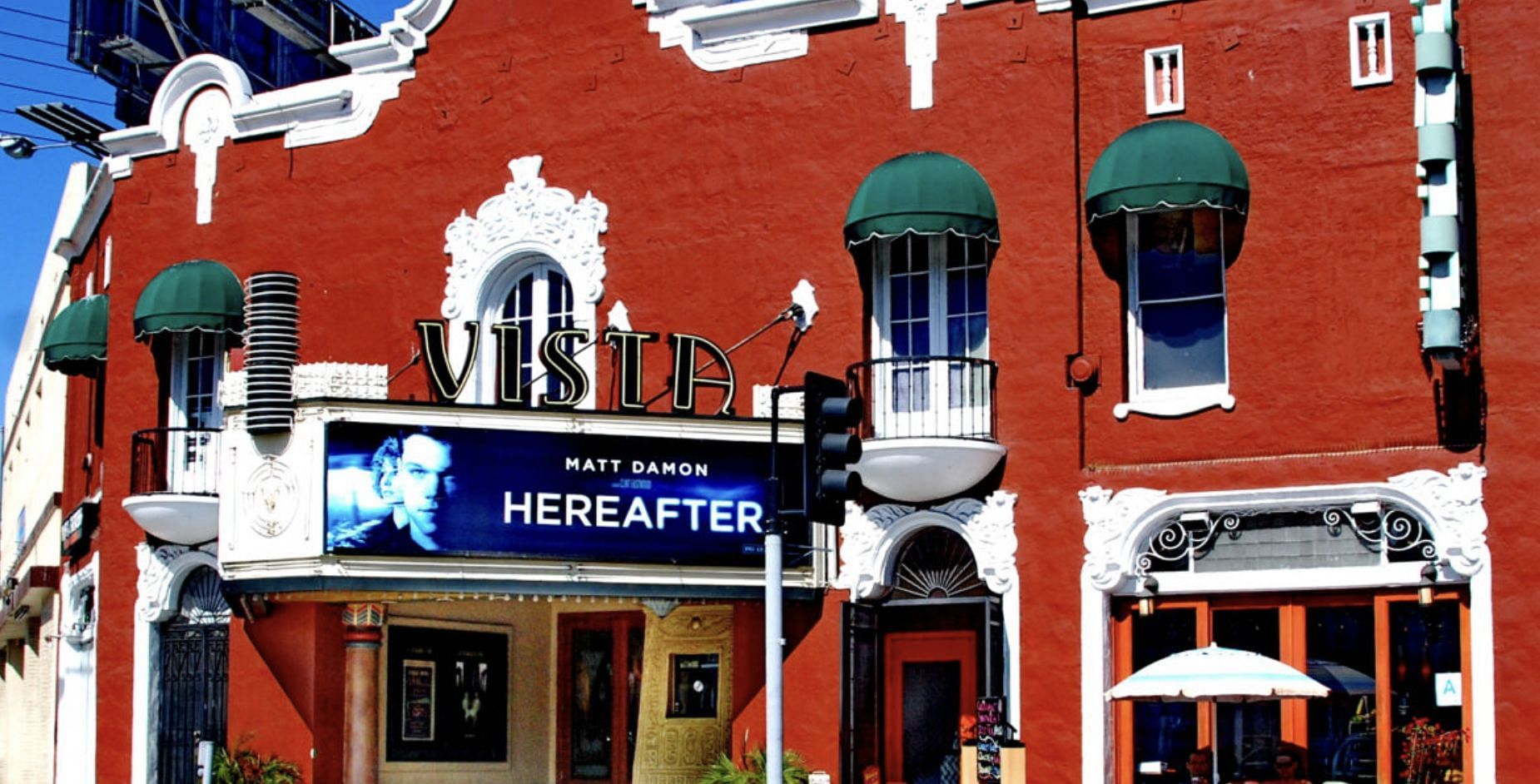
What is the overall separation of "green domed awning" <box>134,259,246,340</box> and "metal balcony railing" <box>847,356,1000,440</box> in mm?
7925

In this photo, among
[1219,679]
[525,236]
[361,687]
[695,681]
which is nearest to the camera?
[1219,679]

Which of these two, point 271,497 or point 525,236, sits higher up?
point 525,236

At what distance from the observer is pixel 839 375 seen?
A: 2383 cm

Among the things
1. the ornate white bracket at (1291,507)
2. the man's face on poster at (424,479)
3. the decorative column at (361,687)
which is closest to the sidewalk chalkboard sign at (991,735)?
the ornate white bracket at (1291,507)

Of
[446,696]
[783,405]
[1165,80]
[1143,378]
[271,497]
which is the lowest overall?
[446,696]

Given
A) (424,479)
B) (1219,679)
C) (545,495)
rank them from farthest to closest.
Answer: (545,495) → (424,479) → (1219,679)

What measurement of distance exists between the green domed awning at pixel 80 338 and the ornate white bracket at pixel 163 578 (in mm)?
3290

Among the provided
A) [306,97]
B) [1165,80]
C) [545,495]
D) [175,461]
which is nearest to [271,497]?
[545,495]

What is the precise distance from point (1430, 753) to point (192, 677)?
1438 centimetres

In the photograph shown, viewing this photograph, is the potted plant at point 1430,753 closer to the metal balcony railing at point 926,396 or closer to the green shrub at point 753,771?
the metal balcony railing at point 926,396

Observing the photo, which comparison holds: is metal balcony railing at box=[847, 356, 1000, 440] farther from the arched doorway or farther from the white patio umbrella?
the white patio umbrella

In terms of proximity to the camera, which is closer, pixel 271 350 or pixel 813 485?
pixel 813 485

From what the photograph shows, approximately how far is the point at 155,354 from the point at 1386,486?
1496cm

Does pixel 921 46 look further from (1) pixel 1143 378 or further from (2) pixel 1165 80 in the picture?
(1) pixel 1143 378
